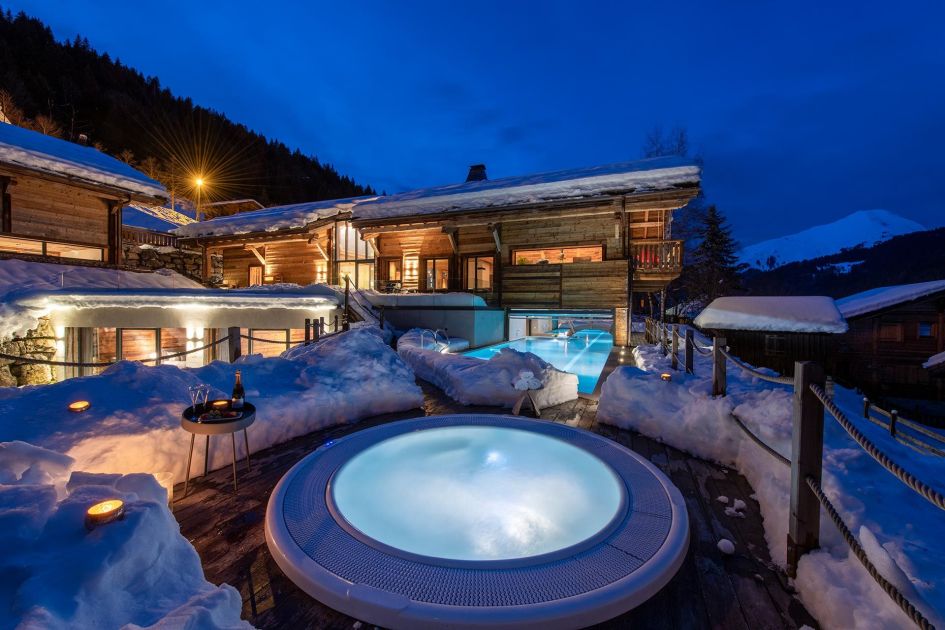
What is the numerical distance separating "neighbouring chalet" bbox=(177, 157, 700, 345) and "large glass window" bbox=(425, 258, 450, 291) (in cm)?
5

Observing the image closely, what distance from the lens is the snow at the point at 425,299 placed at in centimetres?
1284

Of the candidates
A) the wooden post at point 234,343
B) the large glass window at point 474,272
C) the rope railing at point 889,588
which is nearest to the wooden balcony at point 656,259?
the large glass window at point 474,272

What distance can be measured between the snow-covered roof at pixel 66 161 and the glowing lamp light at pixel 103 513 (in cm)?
1328

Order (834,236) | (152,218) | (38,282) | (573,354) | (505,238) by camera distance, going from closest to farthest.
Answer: (38,282) → (573,354) → (505,238) → (152,218) → (834,236)

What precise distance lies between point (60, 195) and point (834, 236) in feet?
804

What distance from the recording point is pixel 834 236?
17538cm

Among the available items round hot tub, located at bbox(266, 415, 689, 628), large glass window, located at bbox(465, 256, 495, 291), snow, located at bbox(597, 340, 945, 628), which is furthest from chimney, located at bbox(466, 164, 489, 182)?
round hot tub, located at bbox(266, 415, 689, 628)

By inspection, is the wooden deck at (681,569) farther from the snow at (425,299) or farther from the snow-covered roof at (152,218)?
the snow-covered roof at (152,218)

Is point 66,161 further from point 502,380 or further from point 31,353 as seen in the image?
point 502,380

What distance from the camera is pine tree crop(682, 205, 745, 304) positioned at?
96.4 ft

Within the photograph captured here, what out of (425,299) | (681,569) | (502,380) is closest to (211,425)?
(681,569)

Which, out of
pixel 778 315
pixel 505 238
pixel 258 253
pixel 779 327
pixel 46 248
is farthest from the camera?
pixel 258 253

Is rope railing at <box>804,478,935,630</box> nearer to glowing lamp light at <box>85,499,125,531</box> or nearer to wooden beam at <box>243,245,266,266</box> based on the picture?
glowing lamp light at <box>85,499,125,531</box>

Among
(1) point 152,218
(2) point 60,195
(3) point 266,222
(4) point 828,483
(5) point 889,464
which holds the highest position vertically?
(1) point 152,218
